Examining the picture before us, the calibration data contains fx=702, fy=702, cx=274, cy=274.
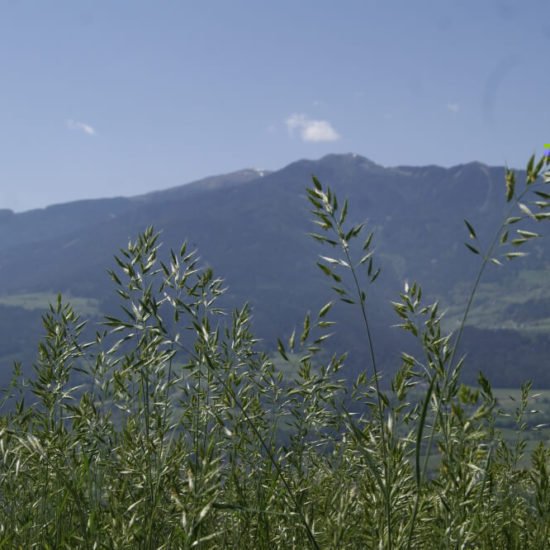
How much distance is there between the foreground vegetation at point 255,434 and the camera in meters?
2.32

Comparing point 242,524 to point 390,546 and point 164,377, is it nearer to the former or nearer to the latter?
point 164,377

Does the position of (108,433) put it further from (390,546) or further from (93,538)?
(390,546)

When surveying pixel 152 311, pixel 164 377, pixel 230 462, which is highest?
pixel 152 311

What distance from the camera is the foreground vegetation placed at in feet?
7.63

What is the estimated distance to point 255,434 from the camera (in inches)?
137

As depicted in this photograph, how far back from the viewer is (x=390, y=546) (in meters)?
2.09

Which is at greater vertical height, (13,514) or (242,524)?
(13,514)

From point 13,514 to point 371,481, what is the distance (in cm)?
153

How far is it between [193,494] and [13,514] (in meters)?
1.54

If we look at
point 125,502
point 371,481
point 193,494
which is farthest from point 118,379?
point 193,494

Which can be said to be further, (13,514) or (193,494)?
(13,514)

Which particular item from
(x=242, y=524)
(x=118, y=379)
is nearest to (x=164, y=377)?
(x=118, y=379)

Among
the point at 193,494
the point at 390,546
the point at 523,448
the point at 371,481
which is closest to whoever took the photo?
the point at 193,494

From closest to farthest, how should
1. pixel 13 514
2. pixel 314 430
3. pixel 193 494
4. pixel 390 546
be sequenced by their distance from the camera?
pixel 193 494
pixel 390 546
pixel 13 514
pixel 314 430
